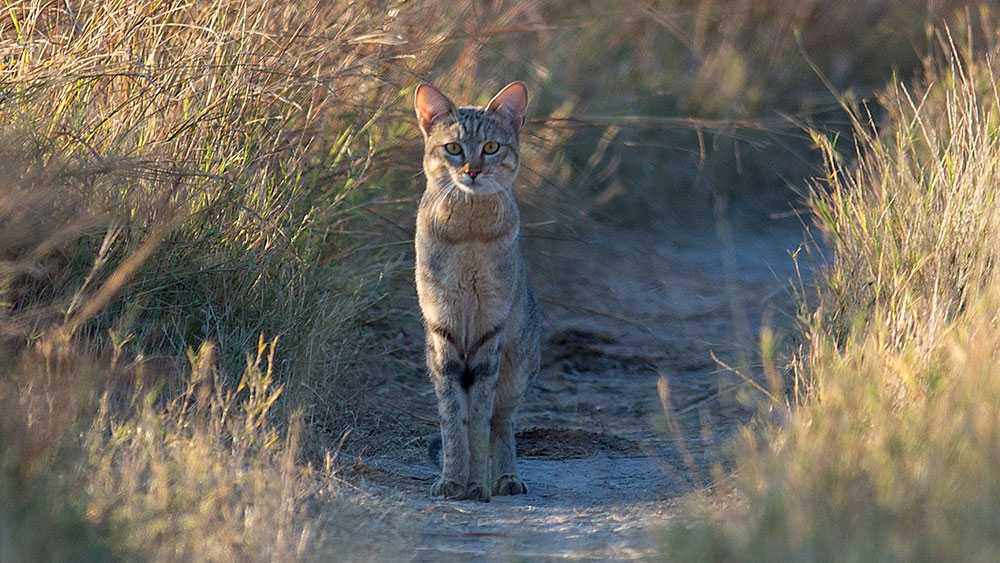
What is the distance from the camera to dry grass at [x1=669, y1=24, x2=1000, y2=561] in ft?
8.60

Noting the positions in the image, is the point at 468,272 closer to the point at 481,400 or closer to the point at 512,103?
the point at 481,400

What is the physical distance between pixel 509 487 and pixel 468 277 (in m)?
0.87

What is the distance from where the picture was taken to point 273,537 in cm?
299

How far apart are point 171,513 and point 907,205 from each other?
3.12 m

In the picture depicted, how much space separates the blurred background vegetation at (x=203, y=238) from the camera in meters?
3.10

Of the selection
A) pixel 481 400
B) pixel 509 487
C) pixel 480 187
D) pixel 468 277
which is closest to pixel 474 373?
pixel 481 400

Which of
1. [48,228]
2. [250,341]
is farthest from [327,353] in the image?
[48,228]

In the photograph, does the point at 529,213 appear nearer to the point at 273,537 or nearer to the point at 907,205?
the point at 907,205

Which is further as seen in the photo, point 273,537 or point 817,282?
point 817,282

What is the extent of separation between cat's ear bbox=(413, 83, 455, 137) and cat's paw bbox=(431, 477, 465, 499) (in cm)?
142

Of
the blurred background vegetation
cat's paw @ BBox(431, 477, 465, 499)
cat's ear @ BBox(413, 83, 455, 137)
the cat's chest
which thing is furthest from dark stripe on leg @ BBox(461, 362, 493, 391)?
cat's ear @ BBox(413, 83, 455, 137)

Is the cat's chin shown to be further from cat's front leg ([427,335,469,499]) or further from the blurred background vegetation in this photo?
the blurred background vegetation

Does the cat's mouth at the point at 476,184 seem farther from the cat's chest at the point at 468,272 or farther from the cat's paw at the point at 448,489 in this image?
the cat's paw at the point at 448,489

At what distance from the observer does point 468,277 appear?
4.38 metres
